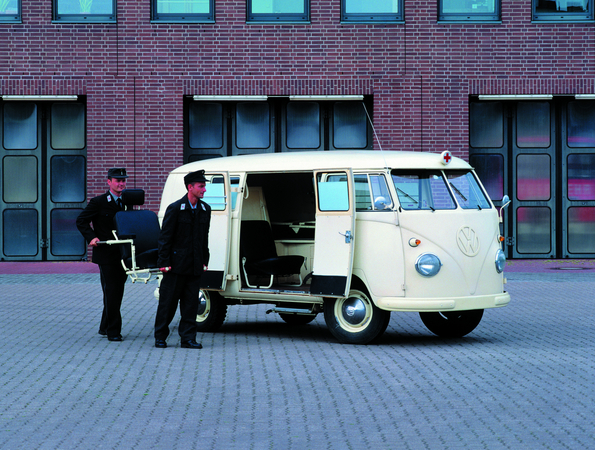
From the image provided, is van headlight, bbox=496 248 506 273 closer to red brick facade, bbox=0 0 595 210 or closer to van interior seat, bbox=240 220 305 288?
van interior seat, bbox=240 220 305 288

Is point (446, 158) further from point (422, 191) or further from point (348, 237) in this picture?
point (348, 237)

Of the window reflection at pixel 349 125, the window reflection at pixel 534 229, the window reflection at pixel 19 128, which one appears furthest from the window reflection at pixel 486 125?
the window reflection at pixel 19 128

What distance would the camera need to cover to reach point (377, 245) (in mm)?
9820

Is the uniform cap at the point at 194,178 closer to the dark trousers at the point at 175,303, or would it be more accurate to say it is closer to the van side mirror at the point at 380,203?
the dark trousers at the point at 175,303

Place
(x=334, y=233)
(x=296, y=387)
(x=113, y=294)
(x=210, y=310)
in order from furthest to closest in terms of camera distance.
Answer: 1. (x=210, y=310)
2. (x=113, y=294)
3. (x=334, y=233)
4. (x=296, y=387)

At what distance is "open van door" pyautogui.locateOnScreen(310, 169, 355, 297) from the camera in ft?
32.4

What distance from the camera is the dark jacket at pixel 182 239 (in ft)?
32.1

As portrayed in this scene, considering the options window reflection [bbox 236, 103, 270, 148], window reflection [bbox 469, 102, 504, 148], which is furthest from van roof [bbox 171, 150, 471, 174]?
window reflection [bbox 469, 102, 504, 148]

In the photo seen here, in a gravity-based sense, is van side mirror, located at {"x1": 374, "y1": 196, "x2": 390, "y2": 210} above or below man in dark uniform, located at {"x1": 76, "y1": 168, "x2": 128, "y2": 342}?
above

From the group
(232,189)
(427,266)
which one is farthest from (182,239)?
(427,266)

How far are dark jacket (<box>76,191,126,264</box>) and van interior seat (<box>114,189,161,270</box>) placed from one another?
10cm

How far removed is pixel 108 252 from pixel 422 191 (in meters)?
3.54

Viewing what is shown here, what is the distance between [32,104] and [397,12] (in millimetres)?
8124

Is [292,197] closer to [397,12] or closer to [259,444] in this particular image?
[259,444]
